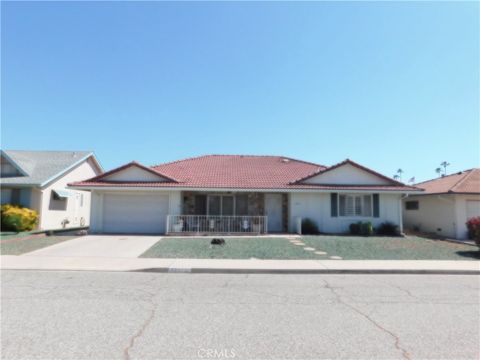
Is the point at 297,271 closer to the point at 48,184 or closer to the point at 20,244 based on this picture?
the point at 20,244

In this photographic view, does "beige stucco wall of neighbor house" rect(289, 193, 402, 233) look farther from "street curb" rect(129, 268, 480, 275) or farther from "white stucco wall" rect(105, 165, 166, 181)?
"street curb" rect(129, 268, 480, 275)

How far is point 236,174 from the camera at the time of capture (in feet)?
66.2

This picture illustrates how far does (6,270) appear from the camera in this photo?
8.34 meters

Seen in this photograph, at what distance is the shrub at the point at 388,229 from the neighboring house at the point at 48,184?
19938 mm

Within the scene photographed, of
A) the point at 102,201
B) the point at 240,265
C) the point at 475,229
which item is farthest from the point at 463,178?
the point at 102,201

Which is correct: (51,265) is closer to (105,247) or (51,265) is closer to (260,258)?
(105,247)

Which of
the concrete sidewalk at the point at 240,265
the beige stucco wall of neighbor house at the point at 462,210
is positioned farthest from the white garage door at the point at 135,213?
the beige stucco wall of neighbor house at the point at 462,210

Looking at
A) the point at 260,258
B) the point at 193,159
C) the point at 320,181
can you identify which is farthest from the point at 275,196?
the point at 260,258

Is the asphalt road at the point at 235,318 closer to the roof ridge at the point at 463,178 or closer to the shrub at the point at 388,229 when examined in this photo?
the shrub at the point at 388,229

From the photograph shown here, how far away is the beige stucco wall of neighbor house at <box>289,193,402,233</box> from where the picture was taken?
18.2 meters

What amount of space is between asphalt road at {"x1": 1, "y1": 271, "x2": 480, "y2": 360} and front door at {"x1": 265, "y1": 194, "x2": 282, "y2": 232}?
38.2ft

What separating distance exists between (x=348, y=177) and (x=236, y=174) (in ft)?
22.4

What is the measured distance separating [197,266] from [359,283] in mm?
4164

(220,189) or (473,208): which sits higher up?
(220,189)
